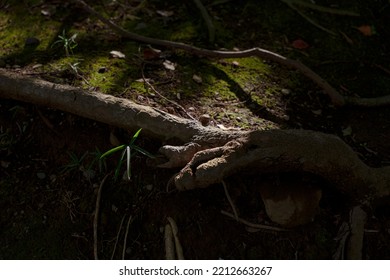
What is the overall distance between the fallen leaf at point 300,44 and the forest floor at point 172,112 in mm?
12

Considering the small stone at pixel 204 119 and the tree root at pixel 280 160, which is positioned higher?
the tree root at pixel 280 160

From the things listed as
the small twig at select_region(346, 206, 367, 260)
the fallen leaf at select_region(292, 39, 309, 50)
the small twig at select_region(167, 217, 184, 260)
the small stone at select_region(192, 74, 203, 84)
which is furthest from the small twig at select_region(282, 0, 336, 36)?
the small twig at select_region(167, 217, 184, 260)

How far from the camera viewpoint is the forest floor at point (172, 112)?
2.51m

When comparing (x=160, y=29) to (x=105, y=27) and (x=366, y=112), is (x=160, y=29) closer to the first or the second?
A: (x=105, y=27)

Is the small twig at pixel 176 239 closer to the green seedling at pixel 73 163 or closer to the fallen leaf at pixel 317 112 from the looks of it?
the green seedling at pixel 73 163

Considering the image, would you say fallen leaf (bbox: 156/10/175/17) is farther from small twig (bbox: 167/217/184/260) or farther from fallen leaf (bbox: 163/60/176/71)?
small twig (bbox: 167/217/184/260)

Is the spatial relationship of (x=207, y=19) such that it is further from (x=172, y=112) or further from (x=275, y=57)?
(x=172, y=112)

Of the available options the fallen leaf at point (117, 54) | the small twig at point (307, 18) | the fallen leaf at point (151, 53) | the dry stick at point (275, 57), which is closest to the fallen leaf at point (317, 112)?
the dry stick at point (275, 57)

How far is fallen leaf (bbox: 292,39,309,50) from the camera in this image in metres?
3.85

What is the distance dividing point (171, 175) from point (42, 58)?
62.0 inches

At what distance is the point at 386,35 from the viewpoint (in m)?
4.04

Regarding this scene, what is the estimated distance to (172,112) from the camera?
2.91m

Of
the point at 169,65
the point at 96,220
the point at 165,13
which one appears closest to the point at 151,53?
the point at 169,65
